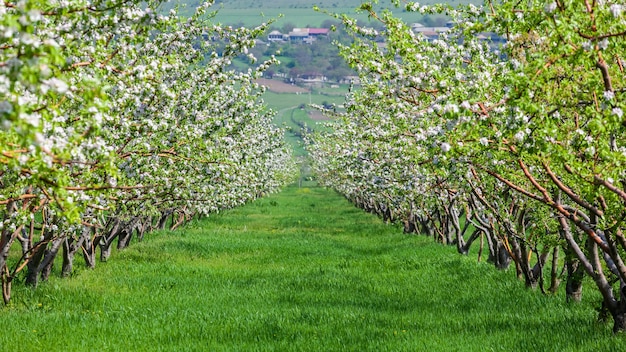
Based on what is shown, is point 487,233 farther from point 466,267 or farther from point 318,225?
point 318,225

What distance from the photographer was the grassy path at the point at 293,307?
1279 cm

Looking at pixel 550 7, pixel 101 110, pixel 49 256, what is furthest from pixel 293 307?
pixel 101 110

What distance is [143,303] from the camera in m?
16.9

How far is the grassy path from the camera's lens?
42.0 feet

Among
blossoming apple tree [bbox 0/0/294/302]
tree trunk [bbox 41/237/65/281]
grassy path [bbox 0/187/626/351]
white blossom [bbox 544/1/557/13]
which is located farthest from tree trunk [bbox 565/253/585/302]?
tree trunk [bbox 41/237/65/281]

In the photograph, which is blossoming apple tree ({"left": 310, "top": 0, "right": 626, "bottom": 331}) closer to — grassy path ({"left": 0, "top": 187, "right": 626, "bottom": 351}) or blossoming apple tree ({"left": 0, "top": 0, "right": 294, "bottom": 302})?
grassy path ({"left": 0, "top": 187, "right": 626, "bottom": 351})

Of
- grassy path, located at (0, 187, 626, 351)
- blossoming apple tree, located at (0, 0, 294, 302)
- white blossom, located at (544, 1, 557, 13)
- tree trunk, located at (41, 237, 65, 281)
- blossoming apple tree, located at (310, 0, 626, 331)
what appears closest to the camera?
blossoming apple tree, located at (0, 0, 294, 302)

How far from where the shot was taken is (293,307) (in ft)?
54.0

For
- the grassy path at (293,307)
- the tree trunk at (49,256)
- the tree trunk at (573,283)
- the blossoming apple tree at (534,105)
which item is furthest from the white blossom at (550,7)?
the tree trunk at (49,256)

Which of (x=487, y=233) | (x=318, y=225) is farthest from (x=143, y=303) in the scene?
(x=318, y=225)

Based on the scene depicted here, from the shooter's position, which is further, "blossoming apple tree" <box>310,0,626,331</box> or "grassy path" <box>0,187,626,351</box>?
"grassy path" <box>0,187,626,351</box>

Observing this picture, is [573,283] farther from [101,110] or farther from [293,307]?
[101,110]

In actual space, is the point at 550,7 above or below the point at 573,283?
above

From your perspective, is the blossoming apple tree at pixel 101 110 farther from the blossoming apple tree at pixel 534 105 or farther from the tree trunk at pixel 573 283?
the tree trunk at pixel 573 283
